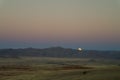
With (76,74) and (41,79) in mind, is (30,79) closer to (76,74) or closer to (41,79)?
(41,79)

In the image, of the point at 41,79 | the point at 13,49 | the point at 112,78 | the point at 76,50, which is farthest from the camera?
the point at 76,50

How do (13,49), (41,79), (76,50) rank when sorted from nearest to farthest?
1. (41,79)
2. (13,49)
3. (76,50)

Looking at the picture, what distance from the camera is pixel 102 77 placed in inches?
1141

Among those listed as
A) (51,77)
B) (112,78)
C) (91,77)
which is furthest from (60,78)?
(112,78)

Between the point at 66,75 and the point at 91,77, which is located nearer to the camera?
the point at 91,77

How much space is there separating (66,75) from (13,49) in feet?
492

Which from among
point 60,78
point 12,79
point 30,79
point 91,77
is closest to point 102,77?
point 91,77

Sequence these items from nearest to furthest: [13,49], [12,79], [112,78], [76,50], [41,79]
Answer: [112,78], [41,79], [12,79], [13,49], [76,50]

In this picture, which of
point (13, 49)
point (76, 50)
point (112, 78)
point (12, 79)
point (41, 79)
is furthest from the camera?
point (76, 50)

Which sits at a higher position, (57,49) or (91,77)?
(57,49)

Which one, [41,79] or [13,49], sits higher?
[13,49]

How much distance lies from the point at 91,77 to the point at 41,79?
5.49 metres

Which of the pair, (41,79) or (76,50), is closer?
(41,79)

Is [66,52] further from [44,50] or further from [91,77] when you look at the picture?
[91,77]
